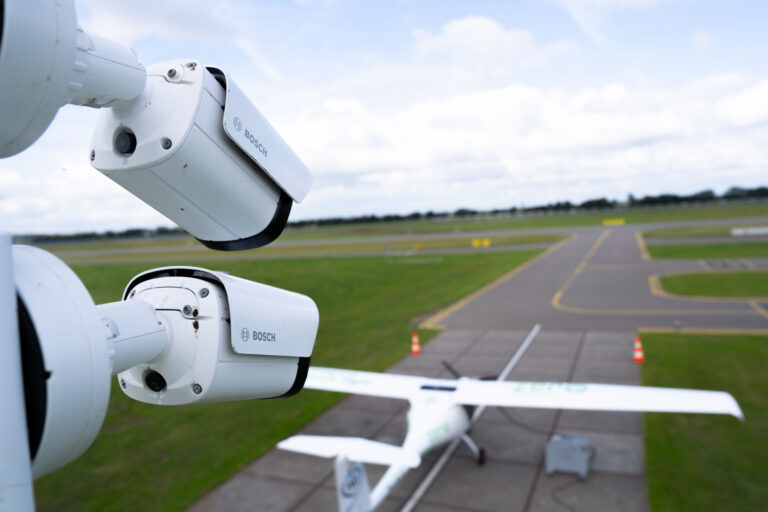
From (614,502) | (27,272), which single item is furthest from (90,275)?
(614,502)

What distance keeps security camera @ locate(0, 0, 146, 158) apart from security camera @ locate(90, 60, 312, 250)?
13.2 inches

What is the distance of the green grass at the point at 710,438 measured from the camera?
11.8 m

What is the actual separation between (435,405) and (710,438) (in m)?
7.88

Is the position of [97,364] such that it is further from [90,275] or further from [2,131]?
[90,275]

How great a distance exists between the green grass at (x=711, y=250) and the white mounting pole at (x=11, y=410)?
189 feet

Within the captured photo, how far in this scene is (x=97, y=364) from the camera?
1.61 m

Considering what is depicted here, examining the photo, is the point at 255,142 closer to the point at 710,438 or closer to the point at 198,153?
the point at 198,153

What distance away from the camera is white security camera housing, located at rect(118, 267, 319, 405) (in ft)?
7.04

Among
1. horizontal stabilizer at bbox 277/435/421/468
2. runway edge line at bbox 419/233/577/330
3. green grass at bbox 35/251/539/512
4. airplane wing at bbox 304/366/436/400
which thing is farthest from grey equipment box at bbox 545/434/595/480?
runway edge line at bbox 419/233/577/330

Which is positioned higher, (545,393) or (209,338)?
(209,338)

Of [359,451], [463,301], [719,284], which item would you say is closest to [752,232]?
[719,284]

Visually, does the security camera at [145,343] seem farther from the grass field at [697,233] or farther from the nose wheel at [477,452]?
the grass field at [697,233]

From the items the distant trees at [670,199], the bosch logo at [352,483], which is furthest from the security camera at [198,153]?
the distant trees at [670,199]

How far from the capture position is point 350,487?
9.56 metres
